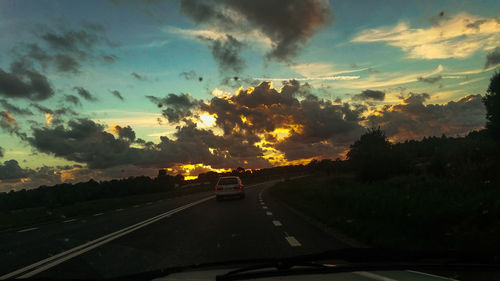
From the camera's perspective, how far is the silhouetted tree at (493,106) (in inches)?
1570

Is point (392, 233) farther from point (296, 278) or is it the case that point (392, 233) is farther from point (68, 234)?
point (68, 234)

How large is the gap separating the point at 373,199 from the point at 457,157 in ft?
64.4

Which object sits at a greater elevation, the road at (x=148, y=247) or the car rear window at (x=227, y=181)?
the car rear window at (x=227, y=181)

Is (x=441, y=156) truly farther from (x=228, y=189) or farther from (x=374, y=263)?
(x=374, y=263)

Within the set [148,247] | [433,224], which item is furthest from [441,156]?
[148,247]

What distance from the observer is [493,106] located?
4188 centimetres

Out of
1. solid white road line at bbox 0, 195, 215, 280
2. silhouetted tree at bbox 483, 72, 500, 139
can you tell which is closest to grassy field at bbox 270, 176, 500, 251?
solid white road line at bbox 0, 195, 215, 280

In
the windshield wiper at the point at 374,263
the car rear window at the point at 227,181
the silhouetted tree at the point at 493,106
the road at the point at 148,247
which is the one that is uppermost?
the silhouetted tree at the point at 493,106

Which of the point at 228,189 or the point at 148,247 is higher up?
the point at 228,189

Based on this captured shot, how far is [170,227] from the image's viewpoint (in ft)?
39.2

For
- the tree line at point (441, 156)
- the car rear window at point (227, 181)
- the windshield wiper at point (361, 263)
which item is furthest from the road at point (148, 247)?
the car rear window at point (227, 181)

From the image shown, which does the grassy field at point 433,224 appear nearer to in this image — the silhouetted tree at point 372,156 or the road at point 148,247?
the road at point 148,247

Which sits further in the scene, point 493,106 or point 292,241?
point 493,106

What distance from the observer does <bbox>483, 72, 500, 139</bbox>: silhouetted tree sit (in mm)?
39881
